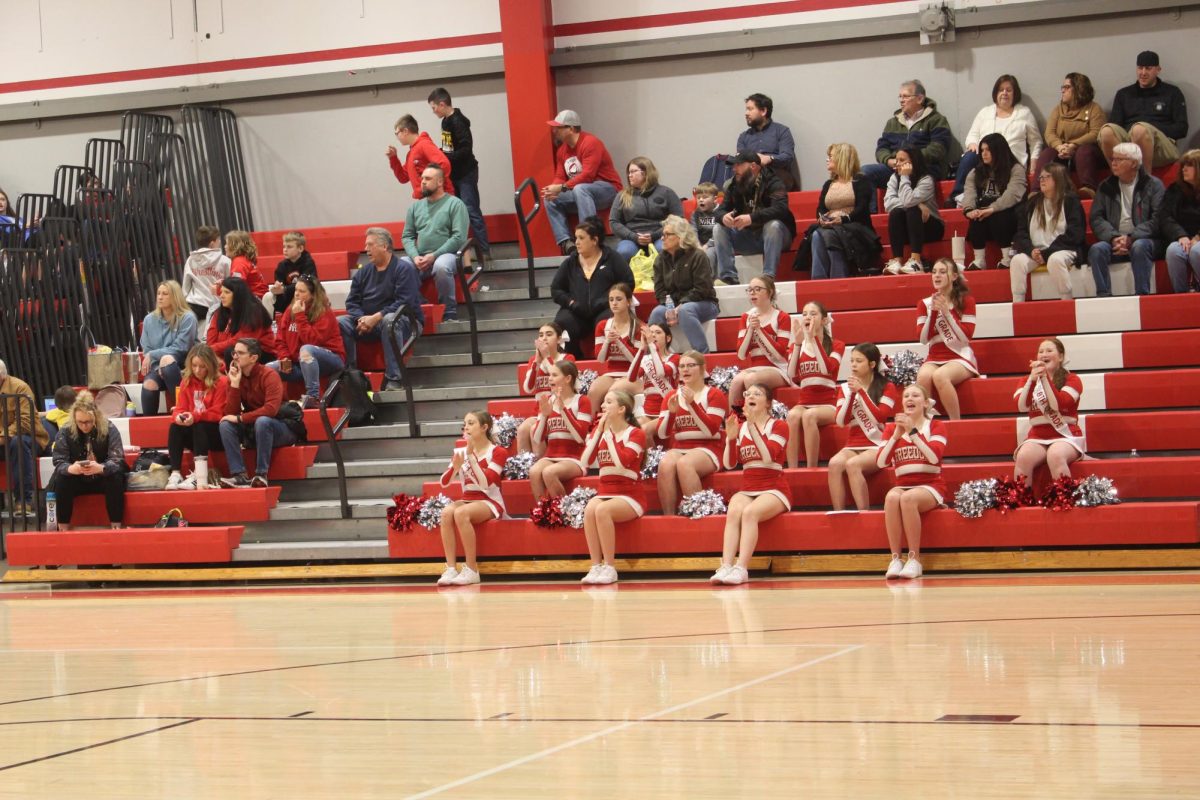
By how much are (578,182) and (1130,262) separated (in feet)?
15.1

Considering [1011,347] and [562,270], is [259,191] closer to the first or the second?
[562,270]

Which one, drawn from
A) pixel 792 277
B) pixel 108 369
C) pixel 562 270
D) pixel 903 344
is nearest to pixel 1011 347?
pixel 903 344

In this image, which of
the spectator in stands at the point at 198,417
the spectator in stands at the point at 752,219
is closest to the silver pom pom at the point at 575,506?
Answer: the spectator in stands at the point at 752,219

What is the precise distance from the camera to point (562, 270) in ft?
36.0

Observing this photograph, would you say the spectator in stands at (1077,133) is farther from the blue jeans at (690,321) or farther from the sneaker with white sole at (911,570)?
the sneaker with white sole at (911,570)

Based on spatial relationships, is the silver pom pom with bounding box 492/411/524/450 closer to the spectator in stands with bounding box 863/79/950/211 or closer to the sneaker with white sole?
the sneaker with white sole

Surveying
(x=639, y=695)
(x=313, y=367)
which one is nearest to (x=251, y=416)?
(x=313, y=367)

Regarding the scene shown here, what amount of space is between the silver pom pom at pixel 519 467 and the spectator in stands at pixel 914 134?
3.83 meters

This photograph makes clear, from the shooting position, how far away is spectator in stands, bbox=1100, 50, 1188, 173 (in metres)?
11.0

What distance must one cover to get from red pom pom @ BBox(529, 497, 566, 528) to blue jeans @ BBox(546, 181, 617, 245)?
3815 mm

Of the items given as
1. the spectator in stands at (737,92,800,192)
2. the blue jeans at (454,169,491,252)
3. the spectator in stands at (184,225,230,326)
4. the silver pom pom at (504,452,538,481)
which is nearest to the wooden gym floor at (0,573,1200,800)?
the silver pom pom at (504,452,538,481)

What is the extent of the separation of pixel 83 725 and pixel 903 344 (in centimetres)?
647

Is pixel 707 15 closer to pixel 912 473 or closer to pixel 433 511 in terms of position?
pixel 433 511

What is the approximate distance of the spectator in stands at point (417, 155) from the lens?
1258 centimetres
